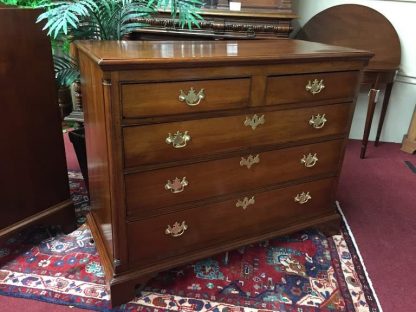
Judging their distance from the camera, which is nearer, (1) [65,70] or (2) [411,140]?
(1) [65,70]

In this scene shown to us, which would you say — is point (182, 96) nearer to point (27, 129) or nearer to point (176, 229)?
point (176, 229)

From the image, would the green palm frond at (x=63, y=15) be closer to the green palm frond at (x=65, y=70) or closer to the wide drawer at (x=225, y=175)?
the green palm frond at (x=65, y=70)

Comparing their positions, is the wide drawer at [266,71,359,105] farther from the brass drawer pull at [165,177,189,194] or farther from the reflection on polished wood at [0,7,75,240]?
the reflection on polished wood at [0,7,75,240]

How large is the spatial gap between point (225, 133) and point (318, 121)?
46 centimetres

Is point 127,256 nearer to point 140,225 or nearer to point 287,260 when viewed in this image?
point 140,225

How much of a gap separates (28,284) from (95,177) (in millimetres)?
516

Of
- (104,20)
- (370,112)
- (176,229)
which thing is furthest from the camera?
(370,112)

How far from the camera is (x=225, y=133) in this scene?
1370 millimetres

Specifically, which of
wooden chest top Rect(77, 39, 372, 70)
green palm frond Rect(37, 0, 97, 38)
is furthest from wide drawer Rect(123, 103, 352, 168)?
green palm frond Rect(37, 0, 97, 38)

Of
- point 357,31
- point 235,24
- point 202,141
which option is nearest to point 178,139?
point 202,141

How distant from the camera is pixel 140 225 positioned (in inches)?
53.6

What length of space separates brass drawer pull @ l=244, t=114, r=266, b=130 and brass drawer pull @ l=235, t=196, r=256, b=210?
33 centimetres

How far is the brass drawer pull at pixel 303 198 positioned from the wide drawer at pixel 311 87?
464 mm

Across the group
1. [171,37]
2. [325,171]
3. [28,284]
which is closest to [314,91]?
[325,171]
